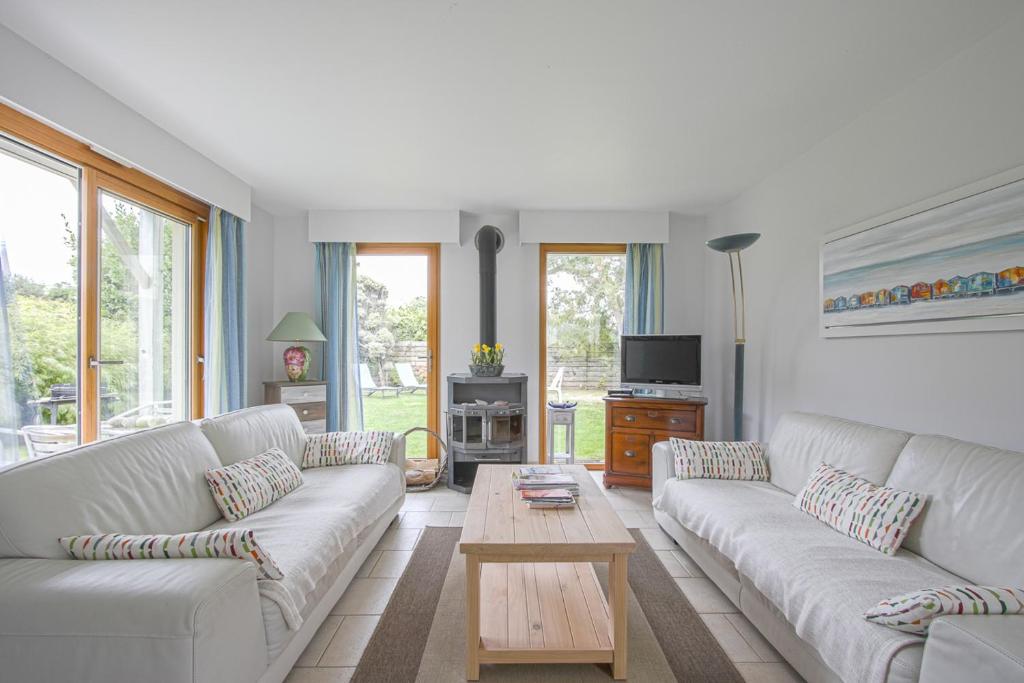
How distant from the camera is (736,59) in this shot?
202cm

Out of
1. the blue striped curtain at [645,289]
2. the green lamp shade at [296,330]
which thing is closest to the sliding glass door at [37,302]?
the green lamp shade at [296,330]

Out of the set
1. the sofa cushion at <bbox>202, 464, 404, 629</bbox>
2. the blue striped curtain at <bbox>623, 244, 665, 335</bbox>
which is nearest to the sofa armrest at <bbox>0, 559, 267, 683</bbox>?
the sofa cushion at <bbox>202, 464, 404, 629</bbox>

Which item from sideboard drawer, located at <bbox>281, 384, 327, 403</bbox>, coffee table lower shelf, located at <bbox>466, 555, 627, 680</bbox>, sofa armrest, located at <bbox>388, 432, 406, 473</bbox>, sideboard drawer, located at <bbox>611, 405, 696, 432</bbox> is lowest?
coffee table lower shelf, located at <bbox>466, 555, 627, 680</bbox>

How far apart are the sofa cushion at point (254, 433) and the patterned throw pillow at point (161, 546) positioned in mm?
934

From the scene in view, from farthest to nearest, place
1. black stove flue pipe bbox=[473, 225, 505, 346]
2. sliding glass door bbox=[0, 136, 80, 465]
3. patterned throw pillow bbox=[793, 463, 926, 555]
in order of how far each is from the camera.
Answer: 1. black stove flue pipe bbox=[473, 225, 505, 346]
2. sliding glass door bbox=[0, 136, 80, 465]
3. patterned throw pillow bbox=[793, 463, 926, 555]

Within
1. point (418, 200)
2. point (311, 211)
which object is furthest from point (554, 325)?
point (311, 211)

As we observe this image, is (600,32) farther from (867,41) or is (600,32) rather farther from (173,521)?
(173,521)

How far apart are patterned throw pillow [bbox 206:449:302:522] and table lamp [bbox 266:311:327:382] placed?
1552mm

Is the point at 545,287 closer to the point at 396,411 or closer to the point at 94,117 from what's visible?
the point at 396,411

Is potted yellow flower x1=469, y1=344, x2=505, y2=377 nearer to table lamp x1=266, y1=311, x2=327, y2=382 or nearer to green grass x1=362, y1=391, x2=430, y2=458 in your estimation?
green grass x1=362, y1=391, x2=430, y2=458

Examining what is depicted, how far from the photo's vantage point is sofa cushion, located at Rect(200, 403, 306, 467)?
94.2 inches

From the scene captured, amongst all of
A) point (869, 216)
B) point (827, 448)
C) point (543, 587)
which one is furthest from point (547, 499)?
point (869, 216)

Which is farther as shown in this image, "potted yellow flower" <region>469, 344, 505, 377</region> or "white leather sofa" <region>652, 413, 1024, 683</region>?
"potted yellow flower" <region>469, 344, 505, 377</region>

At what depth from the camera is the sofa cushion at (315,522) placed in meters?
1.63
